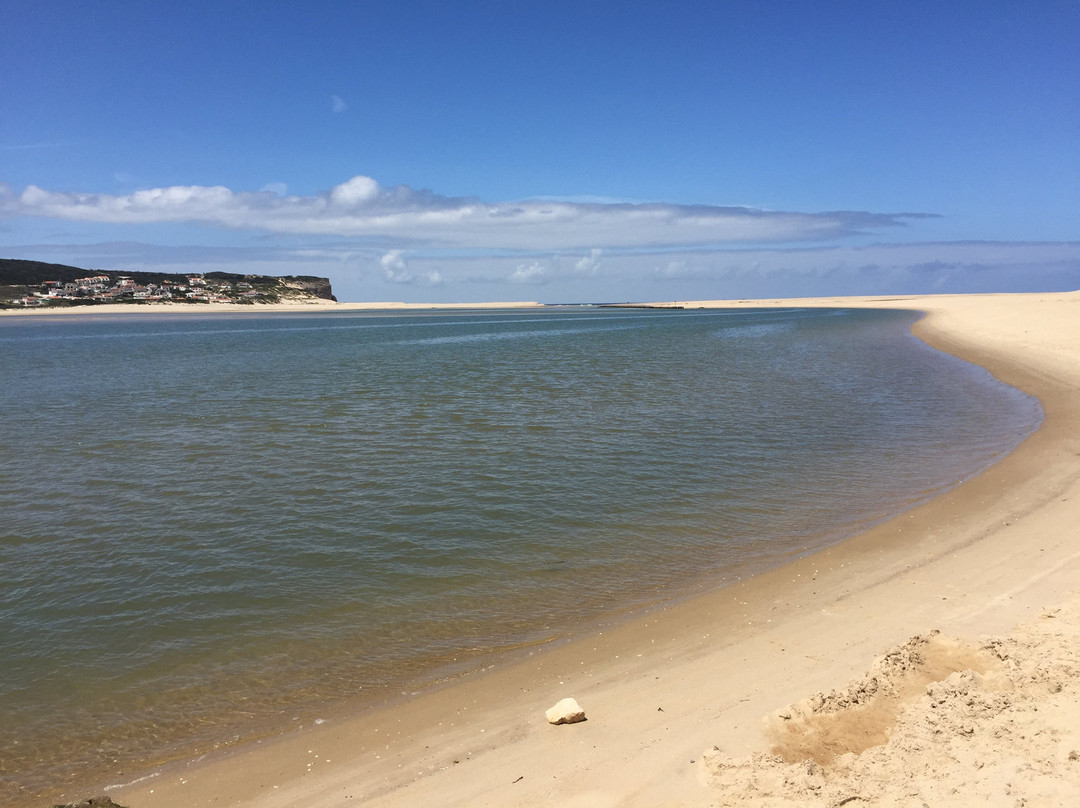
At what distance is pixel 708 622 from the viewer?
770 cm

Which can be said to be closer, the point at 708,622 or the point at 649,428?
the point at 708,622

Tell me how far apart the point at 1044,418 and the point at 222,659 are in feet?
70.8

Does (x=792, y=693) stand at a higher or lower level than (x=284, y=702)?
higher

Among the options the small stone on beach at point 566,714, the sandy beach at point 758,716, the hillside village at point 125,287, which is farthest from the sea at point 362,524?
the hillside village at point 125,287

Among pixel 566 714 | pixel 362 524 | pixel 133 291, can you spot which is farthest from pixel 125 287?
pixel 566 714

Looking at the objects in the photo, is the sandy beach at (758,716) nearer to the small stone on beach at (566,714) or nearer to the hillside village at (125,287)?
the small stone on beach at (566,714)

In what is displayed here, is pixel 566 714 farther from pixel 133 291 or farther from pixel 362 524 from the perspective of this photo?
pixel 133 291

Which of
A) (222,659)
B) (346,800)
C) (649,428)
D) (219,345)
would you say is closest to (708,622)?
(346,800)

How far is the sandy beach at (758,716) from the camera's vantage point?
14.6ft

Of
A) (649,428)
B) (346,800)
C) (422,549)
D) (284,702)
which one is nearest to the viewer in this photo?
(346,800)

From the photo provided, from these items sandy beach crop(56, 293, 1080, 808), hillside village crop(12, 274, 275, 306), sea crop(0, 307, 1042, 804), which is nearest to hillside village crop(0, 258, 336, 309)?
hillside village crop(12, 274, 275, 306)

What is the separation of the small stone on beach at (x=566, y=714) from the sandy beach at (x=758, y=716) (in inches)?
2.9

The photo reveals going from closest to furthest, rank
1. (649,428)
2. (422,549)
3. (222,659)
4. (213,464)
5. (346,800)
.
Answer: (346,800), (222,659), (422,549), (213,464), (649,428)

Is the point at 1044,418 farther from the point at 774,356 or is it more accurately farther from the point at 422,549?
the point at 774,356
